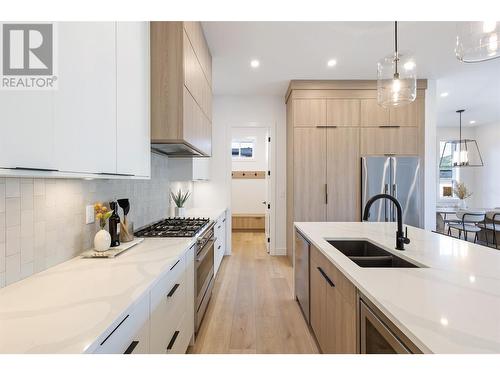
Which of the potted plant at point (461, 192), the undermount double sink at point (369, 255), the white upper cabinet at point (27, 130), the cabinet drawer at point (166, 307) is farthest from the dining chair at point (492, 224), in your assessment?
the white upper cabinet at point (27, 130)

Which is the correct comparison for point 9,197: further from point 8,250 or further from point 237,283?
point 237,283

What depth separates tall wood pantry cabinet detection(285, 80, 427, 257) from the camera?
3973 mm

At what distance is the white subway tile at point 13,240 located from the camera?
1086 mm

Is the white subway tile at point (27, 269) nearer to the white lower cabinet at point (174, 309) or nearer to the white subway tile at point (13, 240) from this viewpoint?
the white subway tile at point (13, 240)

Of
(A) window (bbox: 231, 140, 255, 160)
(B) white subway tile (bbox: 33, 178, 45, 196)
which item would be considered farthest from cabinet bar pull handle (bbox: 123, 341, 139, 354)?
(A) window (bbox: 231, 140, 255, 160)

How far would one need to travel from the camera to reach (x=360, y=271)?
1.24 m

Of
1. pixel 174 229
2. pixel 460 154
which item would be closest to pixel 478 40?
pixel 174 229

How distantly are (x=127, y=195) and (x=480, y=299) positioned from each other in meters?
2.26

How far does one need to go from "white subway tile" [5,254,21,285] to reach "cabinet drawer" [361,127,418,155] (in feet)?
13.5

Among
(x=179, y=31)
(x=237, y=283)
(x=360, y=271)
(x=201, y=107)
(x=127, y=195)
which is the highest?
(x=179, y=31)

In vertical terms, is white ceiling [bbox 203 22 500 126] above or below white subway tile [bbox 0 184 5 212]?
above

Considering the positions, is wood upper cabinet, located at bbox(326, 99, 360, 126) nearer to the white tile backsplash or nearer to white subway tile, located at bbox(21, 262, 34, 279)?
the white tile backsplash

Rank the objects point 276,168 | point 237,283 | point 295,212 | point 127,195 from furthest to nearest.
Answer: point 276,168 → point 295,212 → point 237,283 → point 127,195

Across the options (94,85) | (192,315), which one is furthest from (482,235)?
(94,85)
